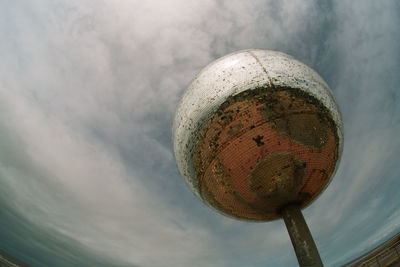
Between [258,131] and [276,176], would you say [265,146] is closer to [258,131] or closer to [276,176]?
[258,131]

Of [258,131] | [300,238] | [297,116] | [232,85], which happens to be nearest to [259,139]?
[258,131]

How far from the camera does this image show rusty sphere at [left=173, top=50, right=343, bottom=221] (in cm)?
319

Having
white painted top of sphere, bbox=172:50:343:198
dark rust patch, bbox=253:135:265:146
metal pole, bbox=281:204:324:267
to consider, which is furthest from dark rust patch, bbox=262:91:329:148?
metal pole, bbox=281:204:324:267

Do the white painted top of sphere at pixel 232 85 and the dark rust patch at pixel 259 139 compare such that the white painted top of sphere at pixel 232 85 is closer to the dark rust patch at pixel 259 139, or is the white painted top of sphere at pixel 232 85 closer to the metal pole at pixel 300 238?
the dark rust patch at pixel 259 139

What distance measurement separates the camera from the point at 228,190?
3.59 meters

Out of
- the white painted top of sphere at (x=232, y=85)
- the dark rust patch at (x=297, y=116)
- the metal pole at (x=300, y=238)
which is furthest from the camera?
the metal pole at (x=300, y=238)

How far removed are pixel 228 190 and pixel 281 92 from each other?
1929 mm

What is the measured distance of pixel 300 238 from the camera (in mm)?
3633

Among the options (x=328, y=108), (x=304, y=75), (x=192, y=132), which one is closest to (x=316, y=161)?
(x=328, y=108)

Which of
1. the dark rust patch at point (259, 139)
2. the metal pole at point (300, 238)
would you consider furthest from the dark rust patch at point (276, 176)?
the metal pole at point (300, 238)

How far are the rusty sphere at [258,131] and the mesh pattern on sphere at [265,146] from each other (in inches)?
0.6

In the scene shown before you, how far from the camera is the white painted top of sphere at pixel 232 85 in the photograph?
3.30 metres

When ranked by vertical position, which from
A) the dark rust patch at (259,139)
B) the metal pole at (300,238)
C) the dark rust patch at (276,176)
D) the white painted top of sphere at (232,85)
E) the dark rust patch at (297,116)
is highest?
the white painted top of sphere at (232,85)

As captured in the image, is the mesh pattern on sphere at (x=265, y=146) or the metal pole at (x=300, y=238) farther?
the metal pole at (x=300, y=238)
